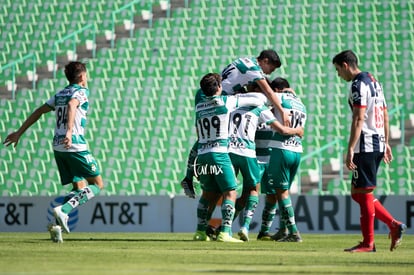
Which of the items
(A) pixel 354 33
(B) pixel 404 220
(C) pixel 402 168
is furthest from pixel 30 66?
(B) pixel 404 220

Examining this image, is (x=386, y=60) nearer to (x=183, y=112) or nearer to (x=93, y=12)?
(x=183, y=112)

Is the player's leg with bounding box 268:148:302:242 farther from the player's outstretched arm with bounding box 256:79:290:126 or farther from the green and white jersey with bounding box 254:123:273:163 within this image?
the player's outstretched arm with bounding box 256:79:290:126

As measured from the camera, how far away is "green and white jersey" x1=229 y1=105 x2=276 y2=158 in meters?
12.7

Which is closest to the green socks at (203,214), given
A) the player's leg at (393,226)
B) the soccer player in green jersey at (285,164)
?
the soccer player in green jersey at (285,164)

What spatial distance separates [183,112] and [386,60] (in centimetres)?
467

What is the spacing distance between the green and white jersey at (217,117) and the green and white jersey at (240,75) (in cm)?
39

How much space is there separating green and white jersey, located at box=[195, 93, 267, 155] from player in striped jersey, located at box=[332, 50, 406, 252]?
1816 millimetres

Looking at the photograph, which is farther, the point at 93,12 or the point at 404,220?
the point at 93,12

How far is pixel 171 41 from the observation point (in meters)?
25.8

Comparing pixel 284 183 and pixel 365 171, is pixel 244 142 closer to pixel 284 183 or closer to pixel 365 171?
pixel 284 183

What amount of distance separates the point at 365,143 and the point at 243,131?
2.59 meters

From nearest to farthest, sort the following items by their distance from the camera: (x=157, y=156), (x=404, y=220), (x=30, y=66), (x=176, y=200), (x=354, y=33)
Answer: (x=404, y=220), (x=176, y=200), (x=157, y=156), (x=354, y=33), (x=30, y=66)

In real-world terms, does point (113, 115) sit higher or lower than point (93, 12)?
lower

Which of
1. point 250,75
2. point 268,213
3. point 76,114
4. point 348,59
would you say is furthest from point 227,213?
point 348,59
